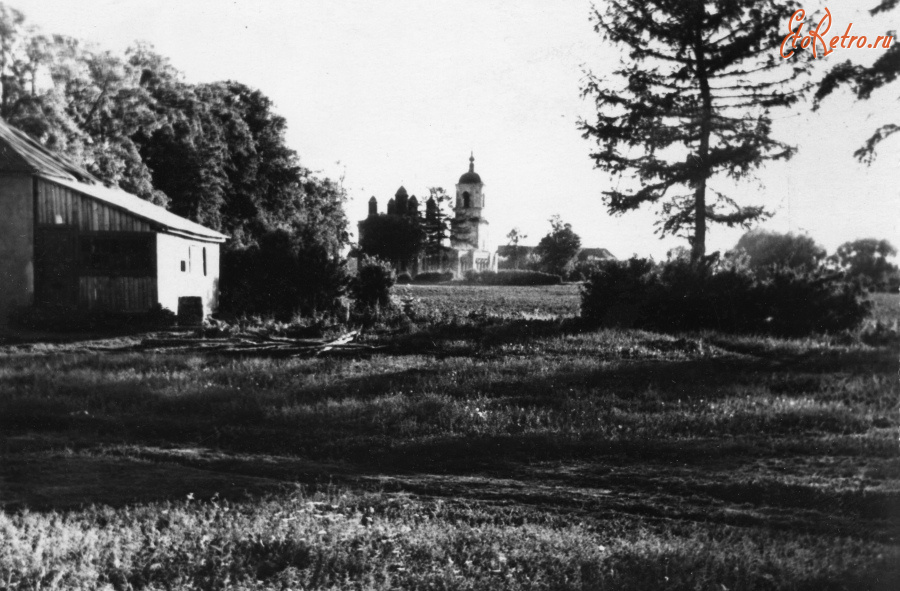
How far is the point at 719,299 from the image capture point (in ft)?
78.9

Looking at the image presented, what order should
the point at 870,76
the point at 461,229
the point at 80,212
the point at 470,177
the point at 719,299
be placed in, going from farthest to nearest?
the point at 470,177
the point at 461,229
the point at 80,212
the point at 719,299
the point at 870,76

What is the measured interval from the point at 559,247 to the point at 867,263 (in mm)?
64471

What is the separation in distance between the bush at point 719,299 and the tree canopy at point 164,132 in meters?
11.8

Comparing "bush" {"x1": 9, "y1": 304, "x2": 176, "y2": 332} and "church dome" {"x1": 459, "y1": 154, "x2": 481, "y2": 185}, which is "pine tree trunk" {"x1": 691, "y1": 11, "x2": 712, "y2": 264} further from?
"church dome" {"x1": 459, "y1": 154, "x2": 481, "y2": 185}

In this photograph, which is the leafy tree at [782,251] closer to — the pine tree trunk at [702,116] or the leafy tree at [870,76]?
the pine tree trunk at [702,116]

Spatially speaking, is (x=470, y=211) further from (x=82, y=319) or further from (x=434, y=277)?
(x=82, y=319)

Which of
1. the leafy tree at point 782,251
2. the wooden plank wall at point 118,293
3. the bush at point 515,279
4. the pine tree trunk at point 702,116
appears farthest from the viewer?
the bush at point 515,279

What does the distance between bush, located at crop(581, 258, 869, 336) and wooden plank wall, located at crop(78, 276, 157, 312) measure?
598 inches

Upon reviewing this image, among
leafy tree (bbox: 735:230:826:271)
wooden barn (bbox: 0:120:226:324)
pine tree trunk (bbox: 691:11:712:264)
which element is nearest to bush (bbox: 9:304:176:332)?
wooden barn (bbox: 0:120:226:324)

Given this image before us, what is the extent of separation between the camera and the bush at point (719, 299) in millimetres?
23016

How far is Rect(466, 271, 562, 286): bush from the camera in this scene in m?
73.6

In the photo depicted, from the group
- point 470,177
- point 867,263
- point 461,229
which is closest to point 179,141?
point 867,263

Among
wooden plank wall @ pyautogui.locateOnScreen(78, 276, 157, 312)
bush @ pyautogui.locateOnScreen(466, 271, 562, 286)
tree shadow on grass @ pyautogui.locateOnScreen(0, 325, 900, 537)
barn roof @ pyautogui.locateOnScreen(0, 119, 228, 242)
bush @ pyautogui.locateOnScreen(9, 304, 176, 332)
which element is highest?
barn roof @ pyautogui.locateOnScreen(0, 119, 228, 242)

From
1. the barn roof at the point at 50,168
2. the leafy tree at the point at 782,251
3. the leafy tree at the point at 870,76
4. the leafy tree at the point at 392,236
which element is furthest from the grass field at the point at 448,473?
the leafy tree at the point at 392,236
